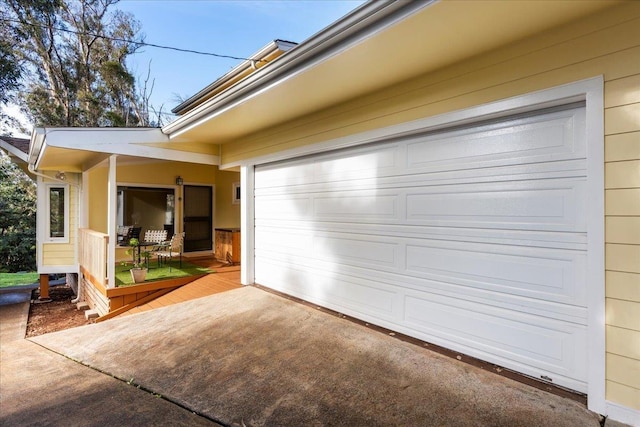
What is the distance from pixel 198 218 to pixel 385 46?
8.06 metres

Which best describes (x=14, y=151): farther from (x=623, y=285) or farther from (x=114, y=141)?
(x=623, y=285)

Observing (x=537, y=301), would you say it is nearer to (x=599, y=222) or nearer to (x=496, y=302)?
(x=496, y=302)

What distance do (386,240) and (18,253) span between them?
62.9ft

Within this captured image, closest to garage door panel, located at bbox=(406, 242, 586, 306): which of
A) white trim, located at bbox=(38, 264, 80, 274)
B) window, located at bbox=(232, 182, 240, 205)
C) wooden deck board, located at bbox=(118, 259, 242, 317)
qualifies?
wooden deck board, located at bbox=(118, 259, 242, 317)

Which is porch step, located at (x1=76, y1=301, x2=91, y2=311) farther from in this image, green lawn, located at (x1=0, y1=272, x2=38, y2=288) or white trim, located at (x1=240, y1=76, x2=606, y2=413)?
white trim, located at (x1=240, y1=76, x2=606, y2=413)

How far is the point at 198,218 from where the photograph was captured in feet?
30.5

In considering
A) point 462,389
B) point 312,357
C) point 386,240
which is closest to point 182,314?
point 312,357

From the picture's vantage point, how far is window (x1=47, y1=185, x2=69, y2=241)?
8.32 metres

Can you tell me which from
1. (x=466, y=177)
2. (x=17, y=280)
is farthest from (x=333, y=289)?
(x=17, y=280)

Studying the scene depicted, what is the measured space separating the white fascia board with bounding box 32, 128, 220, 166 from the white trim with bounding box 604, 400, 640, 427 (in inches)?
252

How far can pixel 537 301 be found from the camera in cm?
250

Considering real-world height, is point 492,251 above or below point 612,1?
below

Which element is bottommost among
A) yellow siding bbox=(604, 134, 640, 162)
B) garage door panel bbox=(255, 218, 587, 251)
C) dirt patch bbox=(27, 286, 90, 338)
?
dirt patch bbox=(27, 286, 90, 338)

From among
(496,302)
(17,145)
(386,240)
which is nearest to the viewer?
(496,302)
